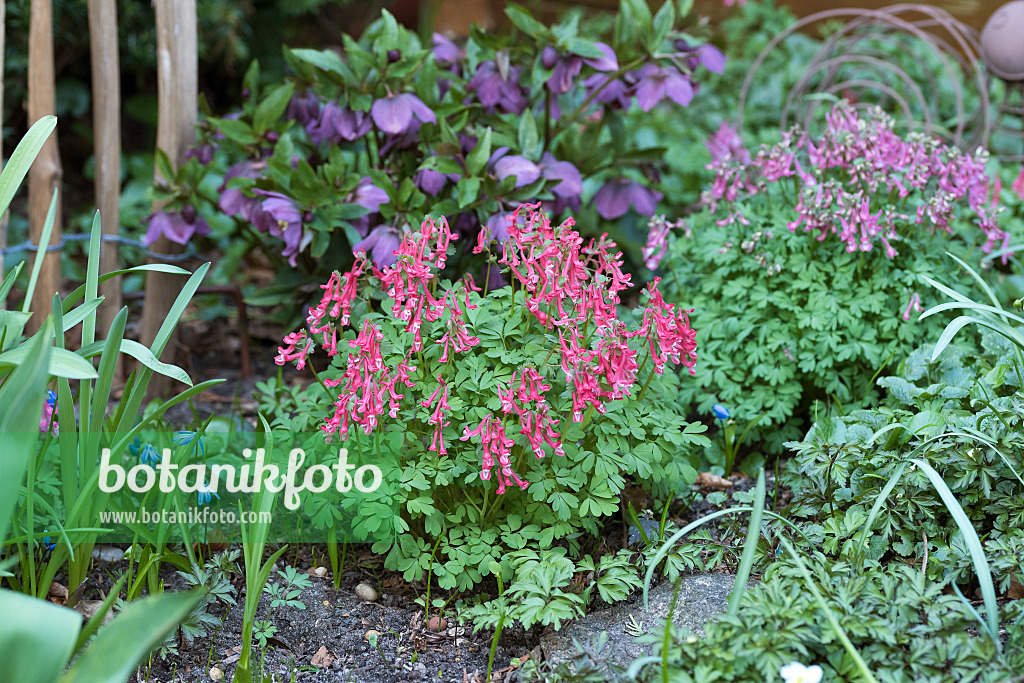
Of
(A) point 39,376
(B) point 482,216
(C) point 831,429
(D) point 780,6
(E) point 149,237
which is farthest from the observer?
(D) point 780,6

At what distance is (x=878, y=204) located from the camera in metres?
2.20

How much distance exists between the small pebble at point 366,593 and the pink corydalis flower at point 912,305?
1.39m

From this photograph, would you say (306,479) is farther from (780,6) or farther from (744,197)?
(780,6)

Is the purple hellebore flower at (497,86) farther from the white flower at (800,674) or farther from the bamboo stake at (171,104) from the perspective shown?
the white flower at (800,674)

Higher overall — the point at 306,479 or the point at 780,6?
the point at 780,6

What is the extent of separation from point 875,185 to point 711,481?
0.85 m

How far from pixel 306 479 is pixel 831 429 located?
1.13 metres

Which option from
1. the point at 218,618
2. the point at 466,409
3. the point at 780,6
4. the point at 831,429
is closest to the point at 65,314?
the point at 218,618

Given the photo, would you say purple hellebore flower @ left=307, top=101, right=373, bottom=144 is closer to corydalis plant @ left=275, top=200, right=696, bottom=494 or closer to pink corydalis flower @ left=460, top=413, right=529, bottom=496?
corydalis plant @ left=275, top=200, right=696, bottom=494

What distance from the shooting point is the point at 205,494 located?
177cm

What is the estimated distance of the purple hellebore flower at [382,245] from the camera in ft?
6.81

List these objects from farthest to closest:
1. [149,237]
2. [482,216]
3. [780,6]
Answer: [780,6] < [149,237] < [482,216]

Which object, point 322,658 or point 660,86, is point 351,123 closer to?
point 660,86

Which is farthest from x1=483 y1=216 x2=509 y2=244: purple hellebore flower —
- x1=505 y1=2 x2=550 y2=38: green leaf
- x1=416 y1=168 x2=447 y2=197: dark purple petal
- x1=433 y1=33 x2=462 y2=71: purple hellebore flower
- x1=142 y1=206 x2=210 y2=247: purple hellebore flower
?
x1=142 y1=206 x2=210 y2=247: purple hellebore flower
